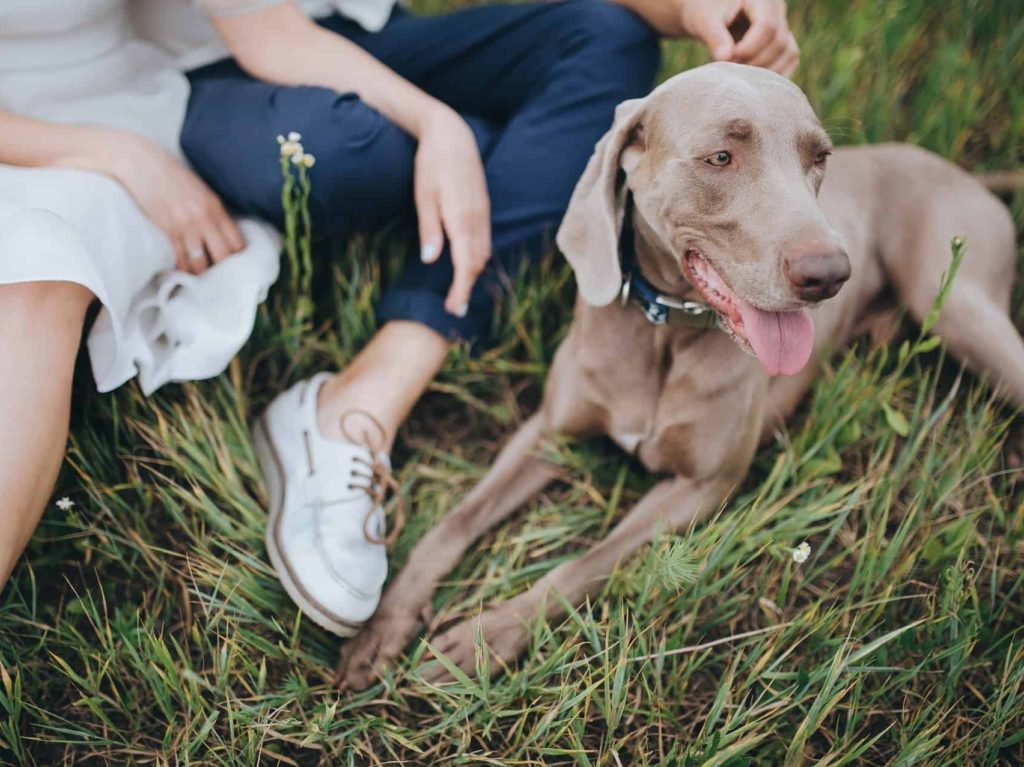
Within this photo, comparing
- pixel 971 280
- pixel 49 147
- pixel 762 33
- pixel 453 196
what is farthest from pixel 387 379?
pixel 971 280

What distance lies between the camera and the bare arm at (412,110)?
199cm

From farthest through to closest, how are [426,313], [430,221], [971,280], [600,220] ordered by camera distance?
[971,280] < [426,313] < [430,221] < [600,220]

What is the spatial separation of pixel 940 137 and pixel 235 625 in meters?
2.67

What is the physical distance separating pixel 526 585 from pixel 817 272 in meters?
0.99

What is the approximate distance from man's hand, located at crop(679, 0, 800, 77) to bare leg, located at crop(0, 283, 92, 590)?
1.48 metres

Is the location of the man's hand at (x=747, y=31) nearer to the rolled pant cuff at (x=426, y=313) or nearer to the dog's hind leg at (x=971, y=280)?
the dog's hind leg at (x=971, y=280)

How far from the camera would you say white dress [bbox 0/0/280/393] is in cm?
163

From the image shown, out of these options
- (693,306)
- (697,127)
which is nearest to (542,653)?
(693,306)

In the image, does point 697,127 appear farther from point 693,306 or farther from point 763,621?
point 763,621

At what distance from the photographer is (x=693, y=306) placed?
174 centimetres

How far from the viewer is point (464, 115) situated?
2.48m

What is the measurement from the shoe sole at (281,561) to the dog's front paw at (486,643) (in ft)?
0.65

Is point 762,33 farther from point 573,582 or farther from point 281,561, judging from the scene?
point 281,561

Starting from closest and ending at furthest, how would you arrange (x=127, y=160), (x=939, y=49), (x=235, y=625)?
(x=235, y=625) → (x=127, y=160) → (x=939, y=49)
